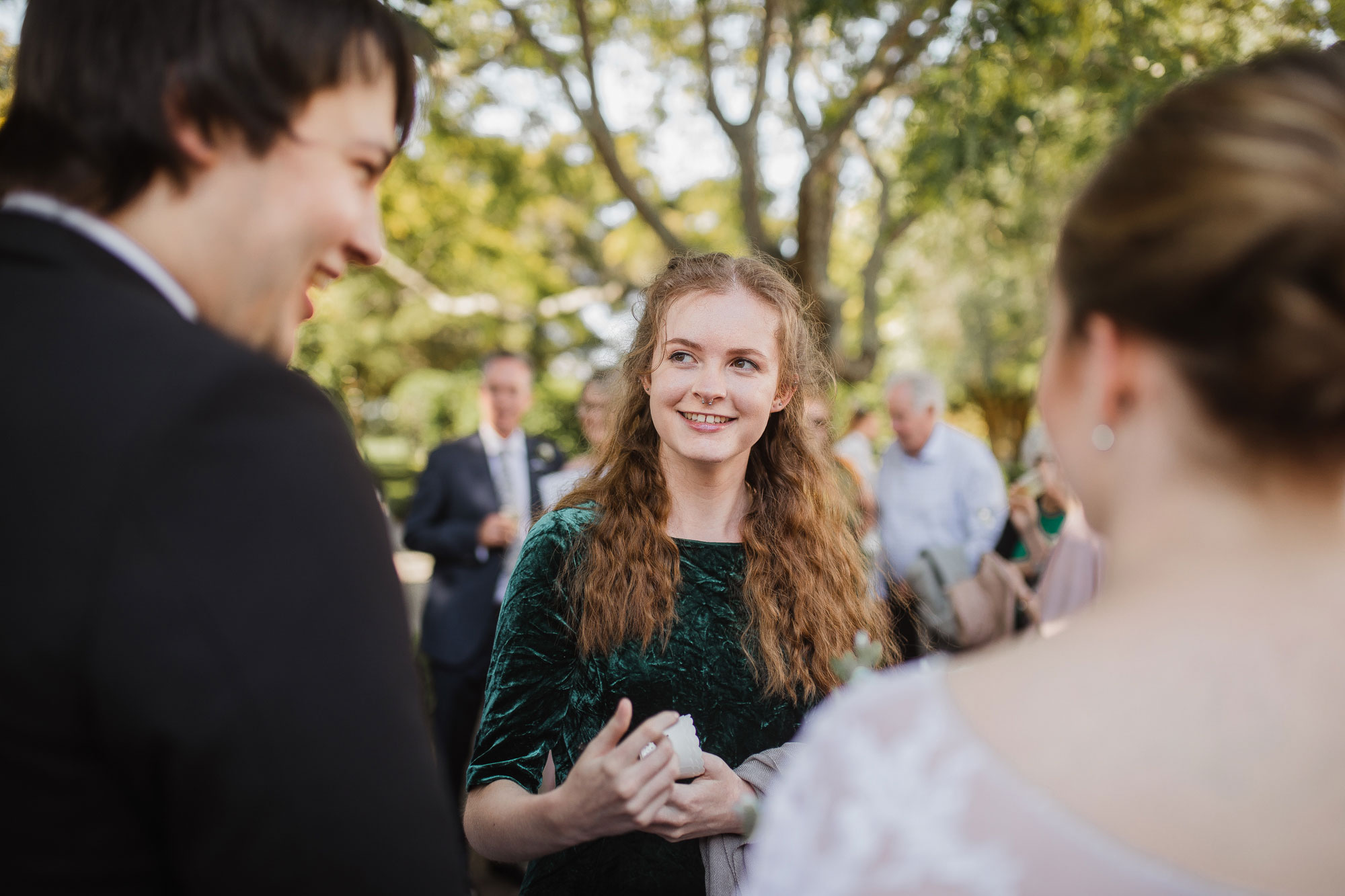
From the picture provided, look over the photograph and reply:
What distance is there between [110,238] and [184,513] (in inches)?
12.1

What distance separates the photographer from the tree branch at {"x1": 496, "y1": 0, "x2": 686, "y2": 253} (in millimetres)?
8539

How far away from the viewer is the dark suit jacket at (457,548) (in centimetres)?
504

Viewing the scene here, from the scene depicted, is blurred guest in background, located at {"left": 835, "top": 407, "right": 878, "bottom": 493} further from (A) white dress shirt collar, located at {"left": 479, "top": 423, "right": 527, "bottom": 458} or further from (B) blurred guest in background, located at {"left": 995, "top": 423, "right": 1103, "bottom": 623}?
(A) white dress shirt collar, located at {"left": 479, "top": 423, "right": 527, "bottom": 458}

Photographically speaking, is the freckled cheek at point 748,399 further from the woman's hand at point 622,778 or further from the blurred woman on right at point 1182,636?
the blurred woman on right at point 1182,636

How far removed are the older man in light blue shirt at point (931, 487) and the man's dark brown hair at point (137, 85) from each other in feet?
17.2

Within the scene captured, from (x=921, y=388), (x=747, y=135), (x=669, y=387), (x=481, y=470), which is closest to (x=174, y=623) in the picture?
(x=669, y=387)

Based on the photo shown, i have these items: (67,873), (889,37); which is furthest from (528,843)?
(889,37)

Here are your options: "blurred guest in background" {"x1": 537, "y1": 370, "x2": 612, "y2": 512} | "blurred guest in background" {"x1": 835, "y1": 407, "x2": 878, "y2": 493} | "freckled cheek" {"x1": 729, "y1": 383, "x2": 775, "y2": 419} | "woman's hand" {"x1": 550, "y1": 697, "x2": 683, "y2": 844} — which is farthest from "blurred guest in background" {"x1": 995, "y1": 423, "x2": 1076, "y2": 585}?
"woman's hand" {"x1": 550, "y1": 697, "x2": 683, "y2": 844}

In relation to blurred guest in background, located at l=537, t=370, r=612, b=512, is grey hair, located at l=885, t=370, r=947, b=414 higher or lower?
higher

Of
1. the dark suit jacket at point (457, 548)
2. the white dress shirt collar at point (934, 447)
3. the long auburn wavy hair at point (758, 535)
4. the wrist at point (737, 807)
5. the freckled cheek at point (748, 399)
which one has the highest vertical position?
the freckled cheek at point (748, 399)

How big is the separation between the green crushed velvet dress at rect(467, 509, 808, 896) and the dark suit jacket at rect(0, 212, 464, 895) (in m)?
1.09

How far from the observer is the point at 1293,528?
0.81 m

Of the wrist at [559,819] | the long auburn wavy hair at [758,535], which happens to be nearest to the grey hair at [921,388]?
the long auburn wavy hair at [758,535]

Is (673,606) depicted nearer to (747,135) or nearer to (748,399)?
(748,399)
